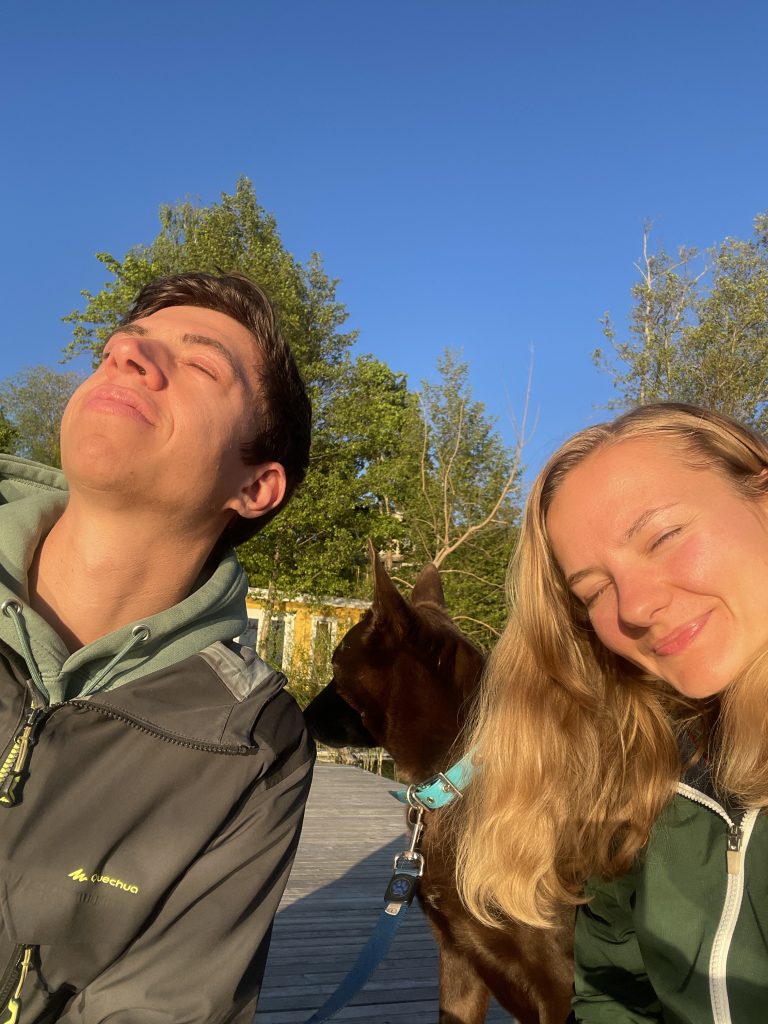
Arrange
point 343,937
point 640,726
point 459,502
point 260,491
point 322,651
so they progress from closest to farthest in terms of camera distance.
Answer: point 640,726
point 260,491
point 343,937
point 322,651
point 459,502

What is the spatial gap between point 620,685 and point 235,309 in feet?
4.94

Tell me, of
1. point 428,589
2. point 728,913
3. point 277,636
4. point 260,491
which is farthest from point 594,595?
point 277,636

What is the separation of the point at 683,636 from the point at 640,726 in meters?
0.48

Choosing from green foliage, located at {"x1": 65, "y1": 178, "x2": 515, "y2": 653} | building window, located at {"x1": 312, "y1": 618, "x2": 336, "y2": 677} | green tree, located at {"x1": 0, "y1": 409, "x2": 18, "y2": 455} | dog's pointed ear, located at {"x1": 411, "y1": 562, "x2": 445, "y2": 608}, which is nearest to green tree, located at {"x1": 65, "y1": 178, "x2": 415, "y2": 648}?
green foliage, located at {"x1": 65, "y1": 178, "x2": 515, "y2": 653}

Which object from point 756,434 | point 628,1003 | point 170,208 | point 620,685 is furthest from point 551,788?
point 170,208

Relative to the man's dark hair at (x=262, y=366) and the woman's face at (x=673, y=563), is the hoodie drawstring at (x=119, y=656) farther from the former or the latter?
the woman's face at (x=673, y=563)

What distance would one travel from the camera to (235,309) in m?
2.29

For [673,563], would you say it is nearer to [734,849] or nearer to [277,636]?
[734,849]

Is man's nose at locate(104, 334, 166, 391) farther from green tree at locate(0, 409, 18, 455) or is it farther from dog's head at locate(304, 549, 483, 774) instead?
green tree at locate(0, 409, 18, 455)

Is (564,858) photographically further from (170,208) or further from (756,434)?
(170,208)

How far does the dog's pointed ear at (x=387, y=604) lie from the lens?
9.91 ft

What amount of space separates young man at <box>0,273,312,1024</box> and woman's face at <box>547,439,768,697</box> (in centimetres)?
82

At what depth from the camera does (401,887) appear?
252 centimetres

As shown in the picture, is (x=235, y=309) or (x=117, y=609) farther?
(x=235, y=309)
